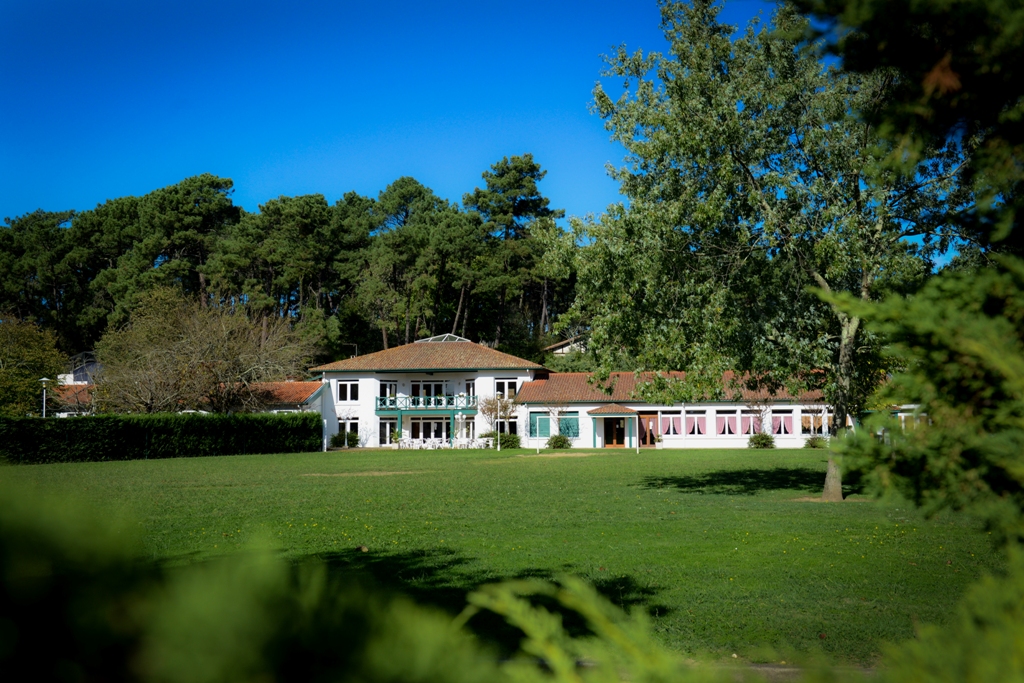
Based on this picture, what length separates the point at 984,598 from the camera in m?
1.70

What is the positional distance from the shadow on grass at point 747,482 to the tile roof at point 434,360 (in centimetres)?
2776

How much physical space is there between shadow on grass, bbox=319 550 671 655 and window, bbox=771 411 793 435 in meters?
41.5

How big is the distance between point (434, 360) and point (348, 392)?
21.7 feet

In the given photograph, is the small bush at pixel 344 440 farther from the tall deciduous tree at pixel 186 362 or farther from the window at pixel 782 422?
the window at pixel 782 422

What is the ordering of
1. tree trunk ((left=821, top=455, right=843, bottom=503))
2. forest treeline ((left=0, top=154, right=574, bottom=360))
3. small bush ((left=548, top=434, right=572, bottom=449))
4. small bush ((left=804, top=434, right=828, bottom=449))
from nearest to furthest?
tree trunk ((left=821, top=455, right=843, bottom=503)) < small bush ((left=804, top=434, right=828, bottom=449)) < small bush ((left=548, top=434, right=572, bottom=449)) < forest treeline ((left=0, top=154, right=574, bottom=360))

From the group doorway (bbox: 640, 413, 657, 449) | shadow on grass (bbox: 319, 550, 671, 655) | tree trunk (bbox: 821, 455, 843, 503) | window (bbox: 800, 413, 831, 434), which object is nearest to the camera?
shadow on grass (bbox: 319, 550, 671, 655)

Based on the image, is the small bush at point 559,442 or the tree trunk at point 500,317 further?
the tree trunk at point 500,317

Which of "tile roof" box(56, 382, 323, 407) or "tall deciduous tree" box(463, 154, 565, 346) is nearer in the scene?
"tile roof" box(56, 382, 323, 407)

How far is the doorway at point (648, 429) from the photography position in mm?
50891

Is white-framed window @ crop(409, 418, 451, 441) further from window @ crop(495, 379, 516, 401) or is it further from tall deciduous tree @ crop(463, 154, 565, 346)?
tall deciduous tree @ crop(463, 154, 565, 346)

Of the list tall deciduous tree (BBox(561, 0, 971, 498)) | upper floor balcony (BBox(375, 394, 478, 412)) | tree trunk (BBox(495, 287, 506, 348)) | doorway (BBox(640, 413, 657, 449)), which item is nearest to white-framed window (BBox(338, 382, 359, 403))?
upper floor balcony (BBox(375, 394, 478, 412))

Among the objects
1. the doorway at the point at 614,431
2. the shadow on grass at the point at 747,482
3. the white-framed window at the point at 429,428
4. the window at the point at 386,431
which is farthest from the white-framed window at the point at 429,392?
the shadow on grass at the point at 747,482

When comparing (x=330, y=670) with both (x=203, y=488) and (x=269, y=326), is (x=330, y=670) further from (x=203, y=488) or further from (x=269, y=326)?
(x=269, y=326)

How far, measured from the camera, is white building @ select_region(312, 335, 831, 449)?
48656mm
